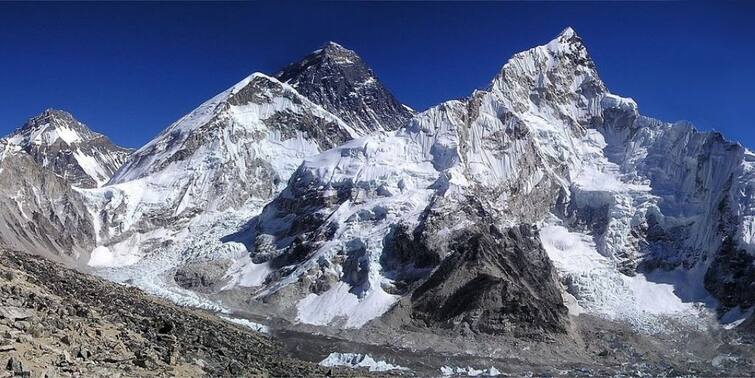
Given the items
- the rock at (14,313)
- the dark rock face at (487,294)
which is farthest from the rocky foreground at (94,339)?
the dark rock face at (487,294)

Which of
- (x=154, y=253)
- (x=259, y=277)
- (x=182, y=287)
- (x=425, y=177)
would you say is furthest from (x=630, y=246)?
(x=154, y=253)

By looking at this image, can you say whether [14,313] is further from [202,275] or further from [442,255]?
[202,275]

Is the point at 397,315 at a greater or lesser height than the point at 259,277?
lesser

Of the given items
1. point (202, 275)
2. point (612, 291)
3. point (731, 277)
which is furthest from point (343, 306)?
point (731, 277)

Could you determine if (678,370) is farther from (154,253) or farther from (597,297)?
(154,253)

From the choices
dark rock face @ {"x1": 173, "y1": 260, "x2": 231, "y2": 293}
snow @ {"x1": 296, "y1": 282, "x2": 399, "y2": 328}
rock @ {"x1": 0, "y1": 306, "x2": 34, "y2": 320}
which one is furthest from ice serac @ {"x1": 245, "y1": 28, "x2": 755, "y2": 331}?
rock @ {"x1": 0, "y1": 306, "x2": 34, "y2": 320}

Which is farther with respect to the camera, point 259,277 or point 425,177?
point 425,177

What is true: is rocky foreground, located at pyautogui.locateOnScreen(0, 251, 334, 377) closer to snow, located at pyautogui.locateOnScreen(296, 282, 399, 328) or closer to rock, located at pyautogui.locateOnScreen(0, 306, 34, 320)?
rock, located at pyautogui.locateOnScreen(0, 306, 34, 320)
